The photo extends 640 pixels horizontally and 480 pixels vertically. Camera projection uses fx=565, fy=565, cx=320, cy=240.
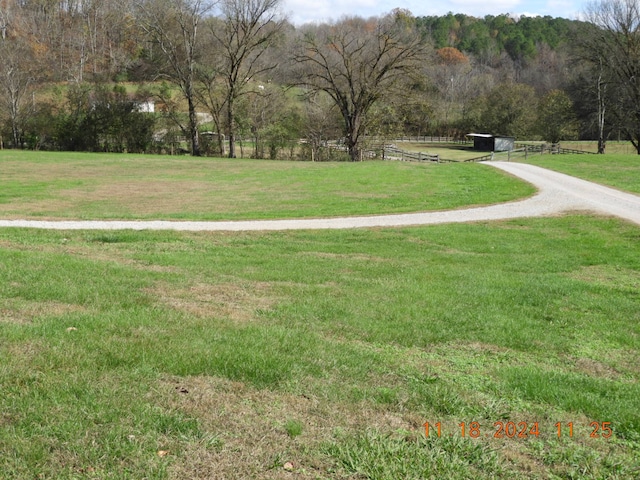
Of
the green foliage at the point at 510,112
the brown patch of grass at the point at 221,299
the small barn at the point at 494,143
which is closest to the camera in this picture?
the brown patch of grass at the point at 221,299

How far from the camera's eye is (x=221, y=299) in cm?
657

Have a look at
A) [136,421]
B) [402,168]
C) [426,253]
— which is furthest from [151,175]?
[136,421]

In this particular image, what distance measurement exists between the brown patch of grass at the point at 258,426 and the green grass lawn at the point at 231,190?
12.0 meters

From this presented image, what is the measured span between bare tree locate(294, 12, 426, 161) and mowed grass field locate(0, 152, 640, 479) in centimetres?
3736

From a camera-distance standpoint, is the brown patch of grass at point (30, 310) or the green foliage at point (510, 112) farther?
the green foliage at point (510, 112)

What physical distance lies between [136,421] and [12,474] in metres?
0.69

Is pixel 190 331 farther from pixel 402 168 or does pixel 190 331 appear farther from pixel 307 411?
pixel 402 168

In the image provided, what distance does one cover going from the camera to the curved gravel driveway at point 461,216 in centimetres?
1370

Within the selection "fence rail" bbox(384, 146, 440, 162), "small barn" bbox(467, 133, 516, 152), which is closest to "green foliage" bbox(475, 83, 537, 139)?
"small barn" bbox(467, 133, 516, 152)

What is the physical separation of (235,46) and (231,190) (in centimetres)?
2790

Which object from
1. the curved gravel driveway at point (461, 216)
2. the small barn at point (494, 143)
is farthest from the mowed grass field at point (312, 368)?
the small barn at point (494, 143)

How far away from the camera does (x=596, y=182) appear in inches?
938

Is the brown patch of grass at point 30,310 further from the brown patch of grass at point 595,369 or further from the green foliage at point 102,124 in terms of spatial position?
the green foliage at point 102,124

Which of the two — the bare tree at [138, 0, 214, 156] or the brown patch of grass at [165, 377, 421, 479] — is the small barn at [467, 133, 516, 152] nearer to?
the bare tree at [138, 0, 214, 156]
